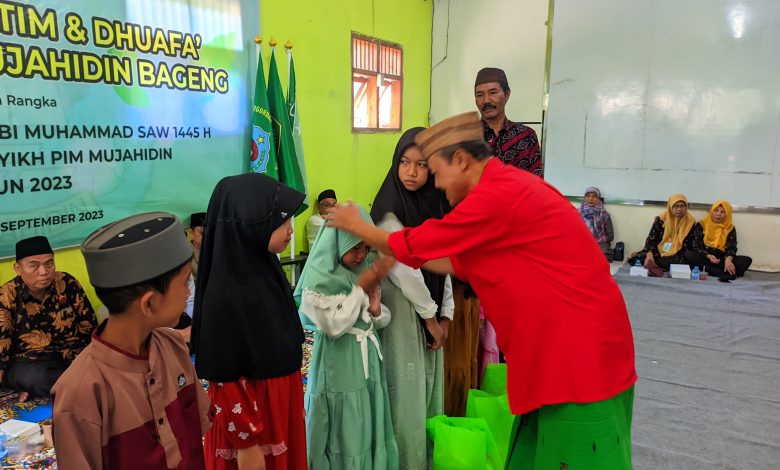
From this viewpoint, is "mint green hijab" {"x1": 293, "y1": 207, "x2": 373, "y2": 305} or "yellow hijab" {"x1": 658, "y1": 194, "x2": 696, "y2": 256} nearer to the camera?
"mint green hijab" {"x1": 293, "y1": 207, "x2": 373, "y2": 305}

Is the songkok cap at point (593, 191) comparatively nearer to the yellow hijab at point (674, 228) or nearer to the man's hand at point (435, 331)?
the yellow hijab at point (674, 228)

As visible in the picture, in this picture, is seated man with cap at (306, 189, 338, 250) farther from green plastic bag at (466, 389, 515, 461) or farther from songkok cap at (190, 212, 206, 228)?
green plastic bag at (466, 389, 515, 461)

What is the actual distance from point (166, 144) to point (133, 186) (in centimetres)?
38

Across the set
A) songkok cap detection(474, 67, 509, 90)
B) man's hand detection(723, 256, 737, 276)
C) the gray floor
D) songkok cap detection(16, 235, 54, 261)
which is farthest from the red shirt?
man's hand detection(723, 256, 737, 276)

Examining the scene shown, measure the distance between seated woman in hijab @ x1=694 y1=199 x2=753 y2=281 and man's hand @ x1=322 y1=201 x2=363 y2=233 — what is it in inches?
199

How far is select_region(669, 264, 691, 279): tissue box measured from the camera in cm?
546

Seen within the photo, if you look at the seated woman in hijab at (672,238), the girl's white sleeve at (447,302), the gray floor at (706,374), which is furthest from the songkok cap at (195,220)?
the seated woman in hijab at (672,238)

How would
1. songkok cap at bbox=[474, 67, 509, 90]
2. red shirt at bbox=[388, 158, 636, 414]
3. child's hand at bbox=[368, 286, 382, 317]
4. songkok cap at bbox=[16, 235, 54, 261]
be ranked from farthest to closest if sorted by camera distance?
songkok cap at bbox=[474, 67, 509, 90], songkok cap at bbox=[16, 235, 54, 261], child's hand at bbox=[368, 286, 382, 317], red shirt at bbox=[388, 158, 636, 414]

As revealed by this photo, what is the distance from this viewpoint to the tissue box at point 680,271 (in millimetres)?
5457

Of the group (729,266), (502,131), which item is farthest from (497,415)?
(729,266)

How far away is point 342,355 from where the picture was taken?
187 cm

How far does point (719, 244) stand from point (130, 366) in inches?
231

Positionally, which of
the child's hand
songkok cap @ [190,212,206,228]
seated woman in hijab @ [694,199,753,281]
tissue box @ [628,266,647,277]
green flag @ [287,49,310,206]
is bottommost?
tissue box @ [628,266,647,277]

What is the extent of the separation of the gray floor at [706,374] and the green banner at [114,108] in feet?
10.4
